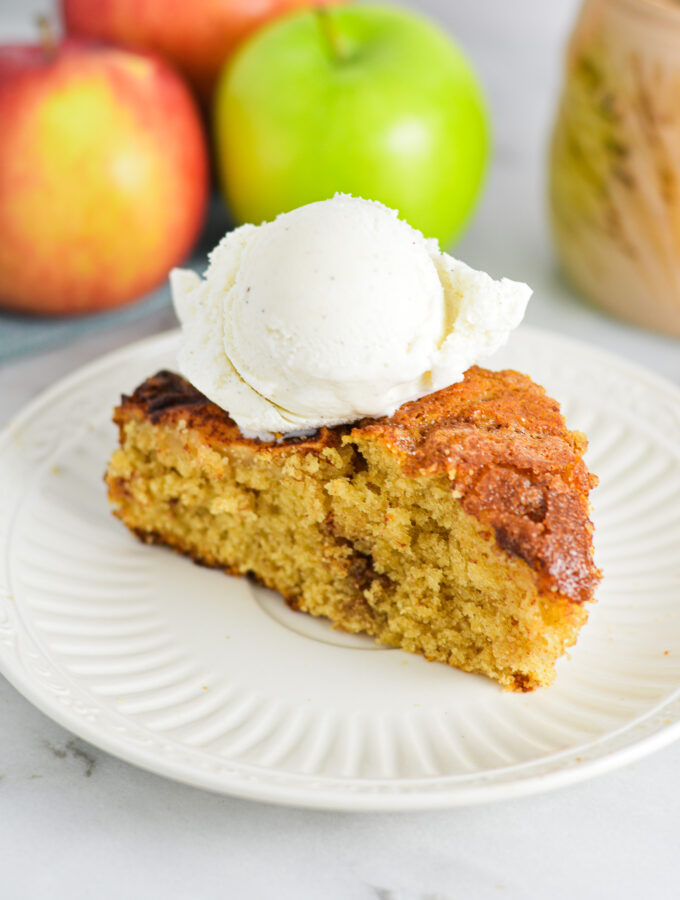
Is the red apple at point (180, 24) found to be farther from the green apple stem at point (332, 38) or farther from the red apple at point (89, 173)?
the green apple stem at point (332, 38)

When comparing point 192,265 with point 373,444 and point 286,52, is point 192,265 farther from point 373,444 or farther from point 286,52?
point 373,444

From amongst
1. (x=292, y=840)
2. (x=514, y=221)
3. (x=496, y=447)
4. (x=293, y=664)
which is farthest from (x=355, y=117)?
(x=292, y=840)

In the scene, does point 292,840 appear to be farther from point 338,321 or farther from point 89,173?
point 89,173

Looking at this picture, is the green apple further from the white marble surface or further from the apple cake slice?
the white marble surface

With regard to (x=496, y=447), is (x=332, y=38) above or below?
above

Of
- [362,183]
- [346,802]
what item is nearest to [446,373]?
[346,802]

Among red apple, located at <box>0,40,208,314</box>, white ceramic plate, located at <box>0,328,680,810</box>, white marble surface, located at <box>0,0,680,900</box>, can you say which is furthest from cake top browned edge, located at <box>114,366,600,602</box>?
red apple, located at <box>0,40,208,314</box>
